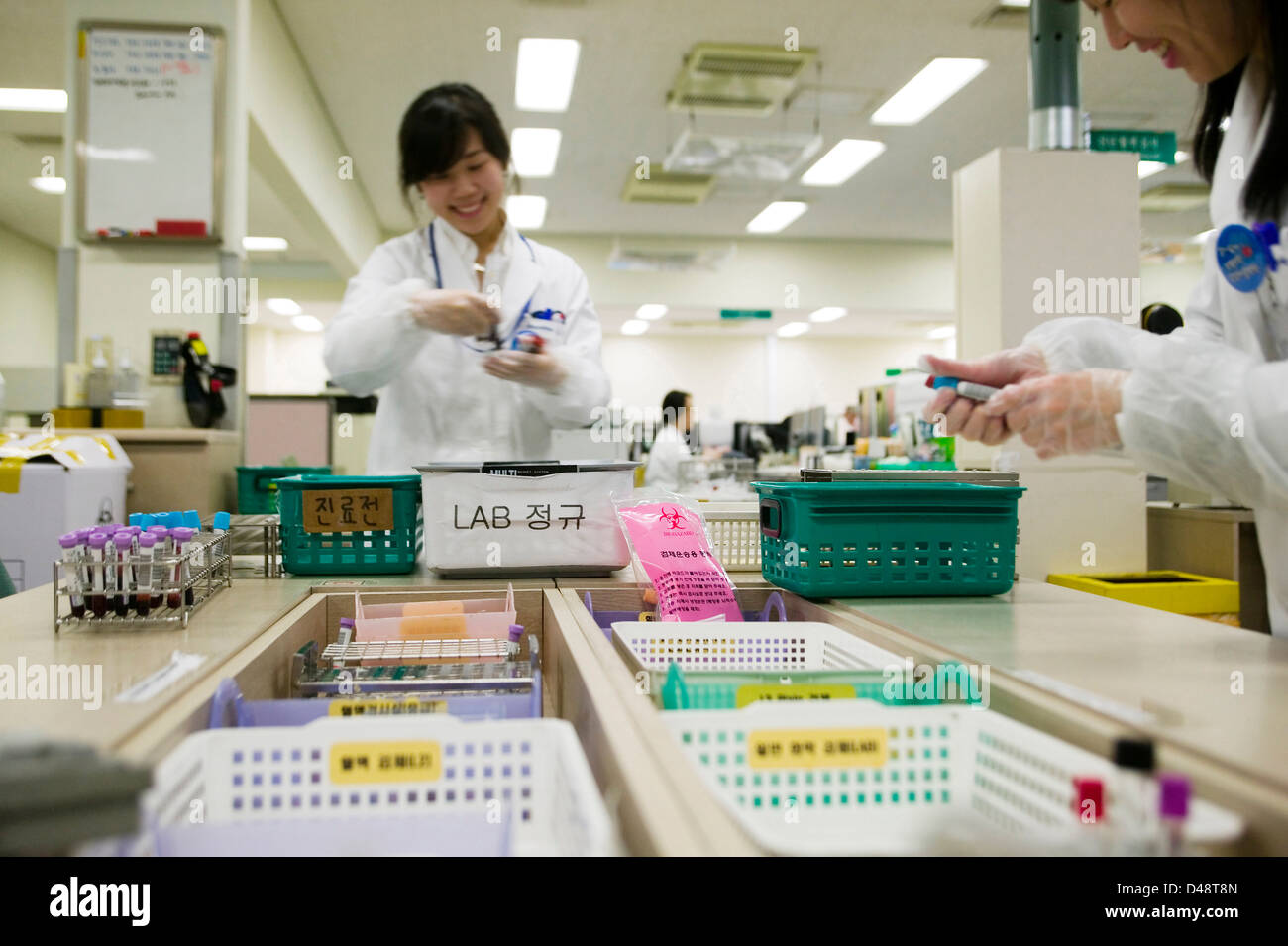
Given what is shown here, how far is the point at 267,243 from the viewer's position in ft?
28.2

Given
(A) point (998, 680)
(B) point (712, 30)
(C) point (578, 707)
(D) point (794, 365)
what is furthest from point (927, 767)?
(D) point (794, 365)

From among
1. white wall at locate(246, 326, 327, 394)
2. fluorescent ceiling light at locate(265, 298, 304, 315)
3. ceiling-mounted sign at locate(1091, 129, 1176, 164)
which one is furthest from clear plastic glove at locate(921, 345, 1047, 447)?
white wall at locate(246, 326, 327, 394)

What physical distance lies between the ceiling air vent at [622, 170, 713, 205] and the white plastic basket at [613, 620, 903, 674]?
18.4 ft

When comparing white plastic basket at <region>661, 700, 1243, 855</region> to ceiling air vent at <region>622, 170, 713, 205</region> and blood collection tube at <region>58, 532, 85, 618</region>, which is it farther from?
ceiling air vent at <region>622, 170, 713, 205</region>

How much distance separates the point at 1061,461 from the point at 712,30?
10.2 feet

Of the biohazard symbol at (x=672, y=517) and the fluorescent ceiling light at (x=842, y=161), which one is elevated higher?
the fluorescent ceiling light at (x=842, y=161)

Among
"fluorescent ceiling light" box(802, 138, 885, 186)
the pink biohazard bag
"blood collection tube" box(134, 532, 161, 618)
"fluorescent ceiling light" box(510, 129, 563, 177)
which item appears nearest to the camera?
"blood collection tube" box(134, 532, 161, 618)

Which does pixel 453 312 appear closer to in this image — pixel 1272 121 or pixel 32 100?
pixel 1272 121

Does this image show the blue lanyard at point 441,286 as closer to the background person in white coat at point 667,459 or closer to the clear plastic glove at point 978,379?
the clear plastic glove at point 978,379

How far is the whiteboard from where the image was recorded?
3.32 metres

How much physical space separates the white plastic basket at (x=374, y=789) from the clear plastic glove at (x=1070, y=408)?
674 millimetres

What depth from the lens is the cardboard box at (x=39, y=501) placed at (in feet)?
7.88

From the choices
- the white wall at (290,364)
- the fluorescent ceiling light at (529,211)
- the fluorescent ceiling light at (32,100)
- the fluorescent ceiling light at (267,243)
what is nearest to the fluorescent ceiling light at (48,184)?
the fluorescent ceiling light at (32,100)

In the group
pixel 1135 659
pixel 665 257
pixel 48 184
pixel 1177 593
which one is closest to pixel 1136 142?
pixel 1177 593
